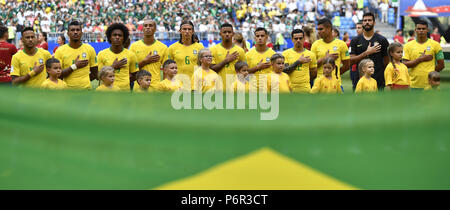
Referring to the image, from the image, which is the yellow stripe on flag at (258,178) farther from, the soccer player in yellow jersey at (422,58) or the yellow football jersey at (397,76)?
the soccer player in yellow jersey at (422,58)

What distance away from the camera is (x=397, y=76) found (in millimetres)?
8156

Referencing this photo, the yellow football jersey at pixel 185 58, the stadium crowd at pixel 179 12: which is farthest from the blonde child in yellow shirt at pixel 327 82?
the stadium crowd at pixel 179 12

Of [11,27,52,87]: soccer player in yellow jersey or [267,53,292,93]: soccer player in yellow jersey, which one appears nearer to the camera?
[267,53,292,93]: soccer player in yellow jersey

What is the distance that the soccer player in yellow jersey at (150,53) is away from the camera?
8.49 metres

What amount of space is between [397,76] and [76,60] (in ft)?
15.0

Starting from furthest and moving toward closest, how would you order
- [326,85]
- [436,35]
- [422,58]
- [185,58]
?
[436,35]
[422,58]
[185,58]
[326,85]

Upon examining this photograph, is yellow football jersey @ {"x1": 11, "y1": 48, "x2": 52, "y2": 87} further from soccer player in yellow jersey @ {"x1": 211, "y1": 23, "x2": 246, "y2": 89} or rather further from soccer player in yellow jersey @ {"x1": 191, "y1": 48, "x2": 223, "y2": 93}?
soccer player in yellow jersey @ {"x1": 211, "y1": 23, "x2": 246, "y2": 89}

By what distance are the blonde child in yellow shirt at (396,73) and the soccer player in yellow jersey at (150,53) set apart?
3.36 m

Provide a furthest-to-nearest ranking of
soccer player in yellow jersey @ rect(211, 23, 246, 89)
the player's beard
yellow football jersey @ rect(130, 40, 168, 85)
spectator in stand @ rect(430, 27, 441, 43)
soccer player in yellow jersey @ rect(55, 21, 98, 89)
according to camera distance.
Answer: spectator in stand @ rect(430, 27, 441, 43) < the player's beard < yellow football jersey @ rect(130, 40, 168, 85) < soccer player in yellow jersey @ rect(211, 23, 246, 89) < soccer player in yellow jersey @ rect(55, 21, 98, 89)

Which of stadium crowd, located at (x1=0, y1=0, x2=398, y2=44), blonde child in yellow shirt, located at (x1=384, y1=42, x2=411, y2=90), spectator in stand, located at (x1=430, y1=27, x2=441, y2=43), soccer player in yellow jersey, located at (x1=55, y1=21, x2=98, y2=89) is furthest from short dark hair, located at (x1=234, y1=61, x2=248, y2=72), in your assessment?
stadium crowd, located at (x1=0, y1=0, x2=398, y2=44)

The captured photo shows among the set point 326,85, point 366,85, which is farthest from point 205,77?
point 366,85

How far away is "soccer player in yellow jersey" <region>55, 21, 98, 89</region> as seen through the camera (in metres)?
7.74

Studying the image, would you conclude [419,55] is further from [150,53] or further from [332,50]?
[150,53]

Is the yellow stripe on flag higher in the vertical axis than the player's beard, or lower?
lower
